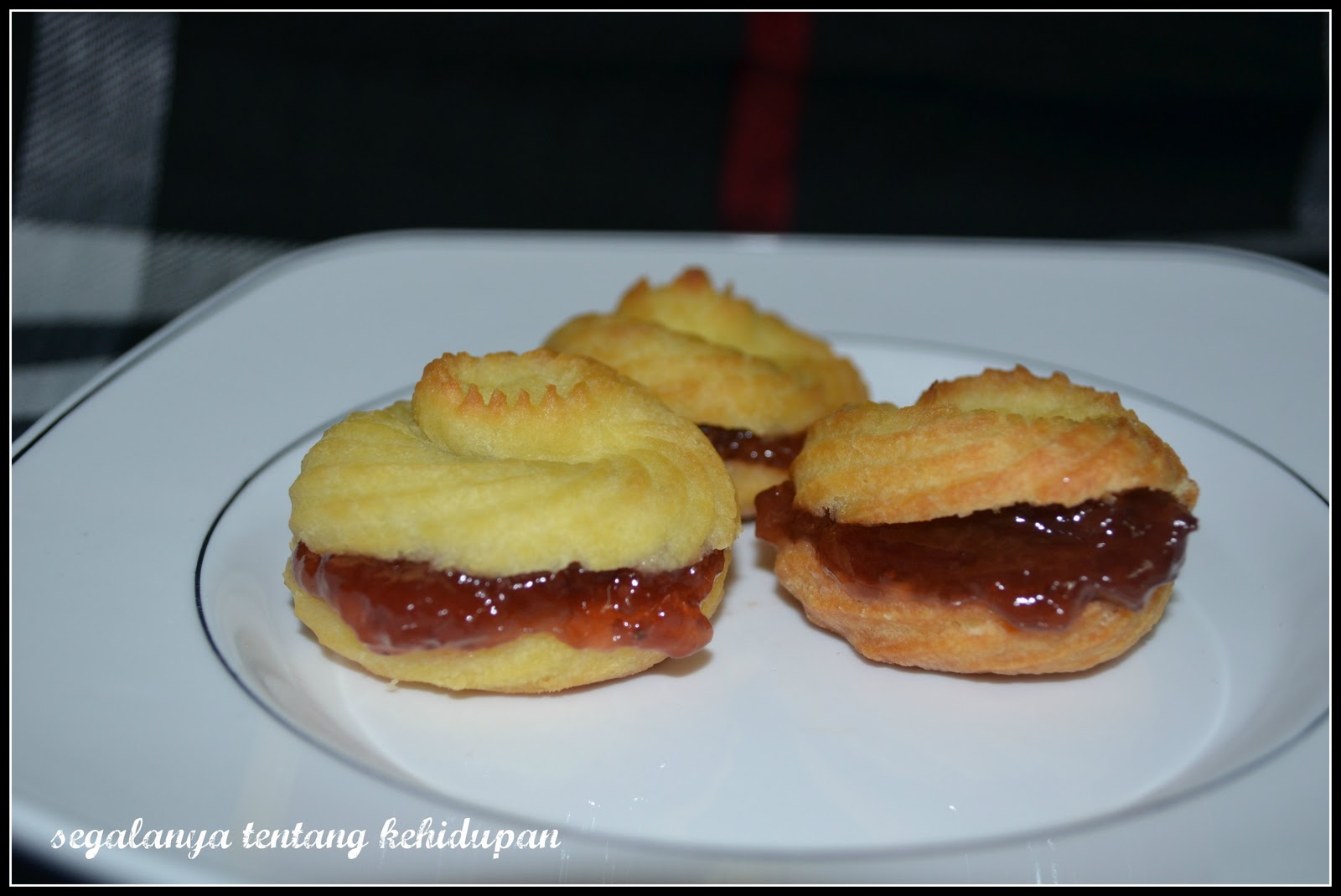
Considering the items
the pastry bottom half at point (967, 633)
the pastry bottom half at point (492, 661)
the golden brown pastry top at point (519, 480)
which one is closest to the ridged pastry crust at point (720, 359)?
the golden brown pastry top at point (519, 480)

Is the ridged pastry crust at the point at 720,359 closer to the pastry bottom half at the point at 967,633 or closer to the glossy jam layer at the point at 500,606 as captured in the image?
the pastry bottom half at the point at 967,633

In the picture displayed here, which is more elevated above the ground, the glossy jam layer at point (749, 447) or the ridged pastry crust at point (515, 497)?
the ridged pastry crust at point (515, 497)

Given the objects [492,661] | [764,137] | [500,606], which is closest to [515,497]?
[500,606]

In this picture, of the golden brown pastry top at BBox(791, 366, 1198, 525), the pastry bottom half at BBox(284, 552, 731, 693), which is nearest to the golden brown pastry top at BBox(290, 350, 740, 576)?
the pastry bottom half at BBox(284, 552, 731, 693)

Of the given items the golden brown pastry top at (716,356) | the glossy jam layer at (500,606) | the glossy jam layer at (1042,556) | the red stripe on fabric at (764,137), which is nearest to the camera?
the glossy jam layer at (500,606)

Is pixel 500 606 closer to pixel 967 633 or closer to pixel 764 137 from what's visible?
pixel 967 633

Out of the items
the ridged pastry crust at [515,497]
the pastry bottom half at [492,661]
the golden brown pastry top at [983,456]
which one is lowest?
the pastry bottom half at [492,661]

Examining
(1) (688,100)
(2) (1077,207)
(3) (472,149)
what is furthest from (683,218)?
(2) (1077,207)
